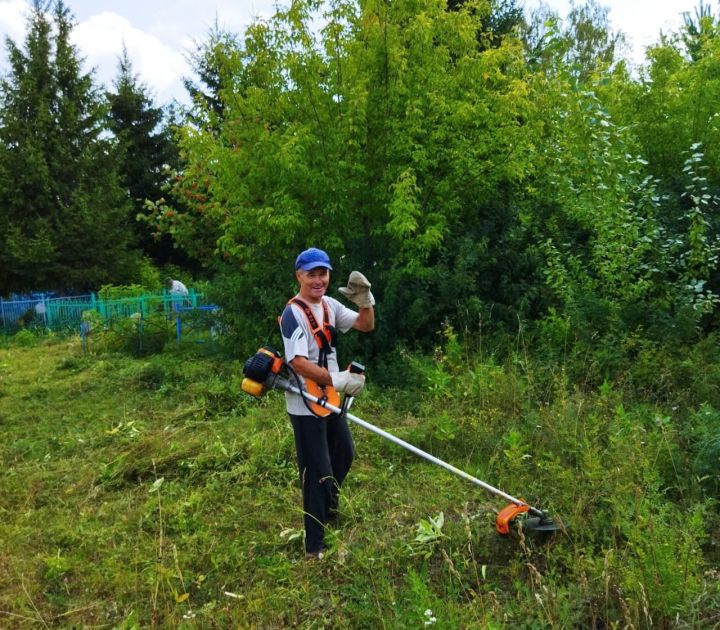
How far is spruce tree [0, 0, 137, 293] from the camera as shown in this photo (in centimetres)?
1788

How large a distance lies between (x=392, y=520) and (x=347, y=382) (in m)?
1.04

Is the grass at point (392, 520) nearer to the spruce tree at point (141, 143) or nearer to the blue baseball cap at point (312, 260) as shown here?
the blue baseball cap at point (312, 260)

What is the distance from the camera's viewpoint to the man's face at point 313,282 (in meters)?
3.45

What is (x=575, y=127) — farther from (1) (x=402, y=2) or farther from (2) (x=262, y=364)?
(2) (x=262, y=364)

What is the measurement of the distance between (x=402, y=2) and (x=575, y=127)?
2683mm

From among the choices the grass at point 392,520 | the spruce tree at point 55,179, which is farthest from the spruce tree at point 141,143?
the grass at point 392,520

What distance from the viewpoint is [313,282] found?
3.46 m

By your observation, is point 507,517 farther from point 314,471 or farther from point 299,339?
point 299,339

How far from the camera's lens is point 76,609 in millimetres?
3330

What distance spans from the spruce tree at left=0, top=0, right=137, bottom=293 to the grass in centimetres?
1316

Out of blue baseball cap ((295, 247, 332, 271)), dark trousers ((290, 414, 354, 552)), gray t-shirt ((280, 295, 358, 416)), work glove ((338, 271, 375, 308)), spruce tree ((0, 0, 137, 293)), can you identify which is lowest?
dark trousers ((290, 414, 354, 552))

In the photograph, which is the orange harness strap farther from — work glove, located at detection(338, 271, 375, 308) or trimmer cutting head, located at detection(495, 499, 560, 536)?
trimmer cutting head, located at detection(495, 499, 560, 536)

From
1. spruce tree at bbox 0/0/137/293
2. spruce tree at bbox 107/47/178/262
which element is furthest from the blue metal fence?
spruce tree at bbox 107/47/178/262

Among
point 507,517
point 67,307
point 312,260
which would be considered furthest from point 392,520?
point 67,307
